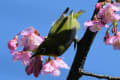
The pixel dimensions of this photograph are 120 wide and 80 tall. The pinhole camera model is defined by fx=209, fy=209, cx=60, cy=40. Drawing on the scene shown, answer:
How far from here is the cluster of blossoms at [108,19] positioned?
0.65m

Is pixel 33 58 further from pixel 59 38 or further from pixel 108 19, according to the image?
pixel 108 19

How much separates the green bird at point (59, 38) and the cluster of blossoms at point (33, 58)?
0.19ft

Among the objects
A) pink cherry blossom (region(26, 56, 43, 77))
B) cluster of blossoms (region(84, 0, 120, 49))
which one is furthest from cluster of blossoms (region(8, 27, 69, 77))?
cluster of blossoms (region(84, 0, 120, 49))

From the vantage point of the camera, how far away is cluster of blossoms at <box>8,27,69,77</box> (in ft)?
1.99

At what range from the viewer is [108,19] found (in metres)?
0.71

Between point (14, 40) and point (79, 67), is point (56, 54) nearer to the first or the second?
point (79, 67)

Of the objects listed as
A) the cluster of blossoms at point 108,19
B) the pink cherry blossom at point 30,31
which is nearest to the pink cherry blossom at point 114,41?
the cluster of blossoms at point 108,19

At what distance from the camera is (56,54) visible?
Answer: 0.54m

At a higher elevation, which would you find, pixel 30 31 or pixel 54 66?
pixel 30 31

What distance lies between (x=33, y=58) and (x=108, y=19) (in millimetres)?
287

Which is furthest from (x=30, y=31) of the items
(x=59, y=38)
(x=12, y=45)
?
(x=59, y=38)

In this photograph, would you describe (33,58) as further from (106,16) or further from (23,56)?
(106,16)

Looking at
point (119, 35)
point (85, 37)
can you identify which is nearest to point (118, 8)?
point (119, 35)

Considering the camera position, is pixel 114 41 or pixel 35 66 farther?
pixel 114 41
